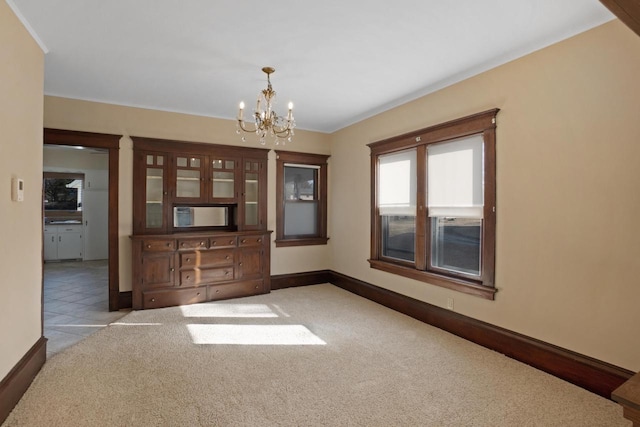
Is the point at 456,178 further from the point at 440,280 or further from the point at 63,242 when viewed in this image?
the point at 63,242

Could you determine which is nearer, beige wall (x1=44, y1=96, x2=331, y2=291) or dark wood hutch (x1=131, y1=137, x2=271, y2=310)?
beige wall (x1=44, y1=96, x2=331, y2=291)

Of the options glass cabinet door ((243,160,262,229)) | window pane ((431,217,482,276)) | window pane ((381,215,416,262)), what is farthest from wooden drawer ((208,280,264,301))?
window pane ((431,217,482,276))

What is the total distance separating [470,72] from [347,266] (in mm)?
3231

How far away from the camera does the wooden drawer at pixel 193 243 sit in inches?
174

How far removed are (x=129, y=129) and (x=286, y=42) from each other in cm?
283

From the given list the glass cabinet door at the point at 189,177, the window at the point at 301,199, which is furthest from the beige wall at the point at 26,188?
the window at the point at 301,199

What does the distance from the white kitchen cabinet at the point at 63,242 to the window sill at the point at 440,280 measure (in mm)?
7414

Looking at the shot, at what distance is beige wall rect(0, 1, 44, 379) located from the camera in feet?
7.06

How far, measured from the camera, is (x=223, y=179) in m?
4.99

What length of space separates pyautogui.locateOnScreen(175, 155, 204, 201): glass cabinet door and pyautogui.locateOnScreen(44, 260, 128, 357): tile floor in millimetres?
1703

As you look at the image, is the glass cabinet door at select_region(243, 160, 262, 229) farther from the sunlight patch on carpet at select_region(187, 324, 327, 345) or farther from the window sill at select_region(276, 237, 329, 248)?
the sunlight patch on carpet at select_region(187, 324, 327, 345)

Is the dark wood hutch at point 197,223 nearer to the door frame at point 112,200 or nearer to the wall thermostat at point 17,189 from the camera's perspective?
the door frame at point 112,200

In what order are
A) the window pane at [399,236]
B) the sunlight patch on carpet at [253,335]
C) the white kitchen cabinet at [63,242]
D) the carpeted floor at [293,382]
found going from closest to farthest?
1. the carpeted floor at [293,382]
2. the sunlight patch on carpet at [253,335]
3. the window pane at [399,236]
4. the white kitchen cabinet at [63,242]

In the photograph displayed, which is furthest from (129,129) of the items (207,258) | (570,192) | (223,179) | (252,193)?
(570,192)
